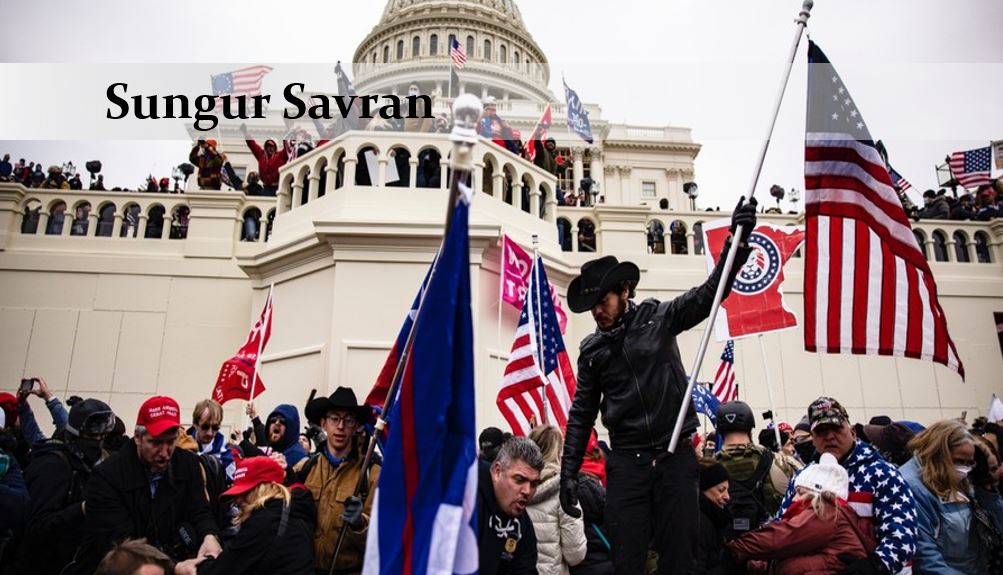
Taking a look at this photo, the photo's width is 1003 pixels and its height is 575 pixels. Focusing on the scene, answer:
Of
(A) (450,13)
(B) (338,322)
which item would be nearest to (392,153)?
(B) (338,322)

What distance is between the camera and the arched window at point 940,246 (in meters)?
14.2

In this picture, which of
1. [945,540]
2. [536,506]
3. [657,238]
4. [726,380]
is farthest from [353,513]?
[657,238]

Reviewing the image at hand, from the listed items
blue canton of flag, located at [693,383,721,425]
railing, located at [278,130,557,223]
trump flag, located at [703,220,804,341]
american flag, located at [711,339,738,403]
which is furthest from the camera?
railing, located at [278,130,557,223]

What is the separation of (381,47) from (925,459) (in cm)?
8261

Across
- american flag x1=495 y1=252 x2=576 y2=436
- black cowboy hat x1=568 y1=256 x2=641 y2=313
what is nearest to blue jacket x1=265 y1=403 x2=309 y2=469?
american flag x1=495 y1=252 x2=576 y2=436

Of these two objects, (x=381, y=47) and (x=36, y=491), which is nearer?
(x=36, y=491)

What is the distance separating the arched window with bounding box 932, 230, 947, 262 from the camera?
1416 cm

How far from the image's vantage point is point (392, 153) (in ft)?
37.4

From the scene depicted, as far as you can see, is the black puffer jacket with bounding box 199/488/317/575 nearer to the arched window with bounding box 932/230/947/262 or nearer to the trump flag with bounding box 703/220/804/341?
the trump flag with bounding box 703/220/804/341

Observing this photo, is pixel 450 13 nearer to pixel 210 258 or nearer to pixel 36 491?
pixel 210 258

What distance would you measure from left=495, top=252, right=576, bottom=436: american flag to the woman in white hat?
3597mm

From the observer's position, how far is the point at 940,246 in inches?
562

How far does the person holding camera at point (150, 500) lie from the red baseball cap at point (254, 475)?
21.8 inches

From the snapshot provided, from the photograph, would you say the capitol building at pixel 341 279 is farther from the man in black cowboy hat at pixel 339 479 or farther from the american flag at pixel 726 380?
the man in black cowboy hat at pixel 339 479
